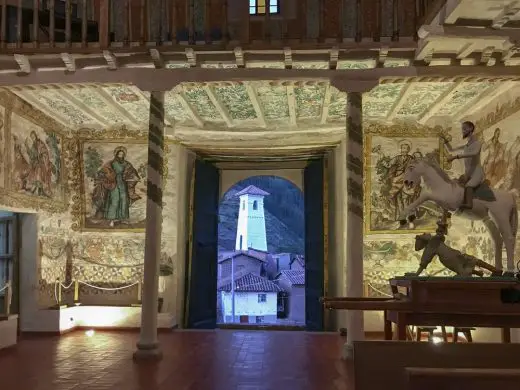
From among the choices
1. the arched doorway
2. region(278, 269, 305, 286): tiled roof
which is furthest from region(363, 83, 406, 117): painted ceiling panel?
region(278, 269, 305, 286): tiled roof

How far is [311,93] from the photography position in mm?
10891

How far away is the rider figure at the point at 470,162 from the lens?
260 inches

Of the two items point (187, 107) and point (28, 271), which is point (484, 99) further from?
point (28, 271)

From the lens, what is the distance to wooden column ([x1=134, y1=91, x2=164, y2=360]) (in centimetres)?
916

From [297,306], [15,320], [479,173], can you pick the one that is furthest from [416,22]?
[297,306]

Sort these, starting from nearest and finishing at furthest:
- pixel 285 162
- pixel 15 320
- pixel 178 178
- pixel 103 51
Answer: pixel 103 51 → pixel 15 320 → pixel 178 178 → pixel 285 162

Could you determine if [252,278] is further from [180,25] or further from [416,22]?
[416,22]

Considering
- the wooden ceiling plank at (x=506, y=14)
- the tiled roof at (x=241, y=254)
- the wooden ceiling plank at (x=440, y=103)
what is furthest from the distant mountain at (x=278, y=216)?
the wooden ceiling plank at (x=506, y=14)

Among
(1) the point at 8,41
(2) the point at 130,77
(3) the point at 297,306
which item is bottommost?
(3) the point at 297,306

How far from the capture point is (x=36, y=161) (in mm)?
11883

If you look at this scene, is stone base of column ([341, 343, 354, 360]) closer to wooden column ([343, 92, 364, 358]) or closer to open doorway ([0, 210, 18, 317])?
wooden column ([343, 92, 364, 358])

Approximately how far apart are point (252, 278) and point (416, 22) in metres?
23.7

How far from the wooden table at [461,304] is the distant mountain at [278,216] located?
3416cm

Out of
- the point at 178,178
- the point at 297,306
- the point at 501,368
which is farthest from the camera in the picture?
the point at 297,306
